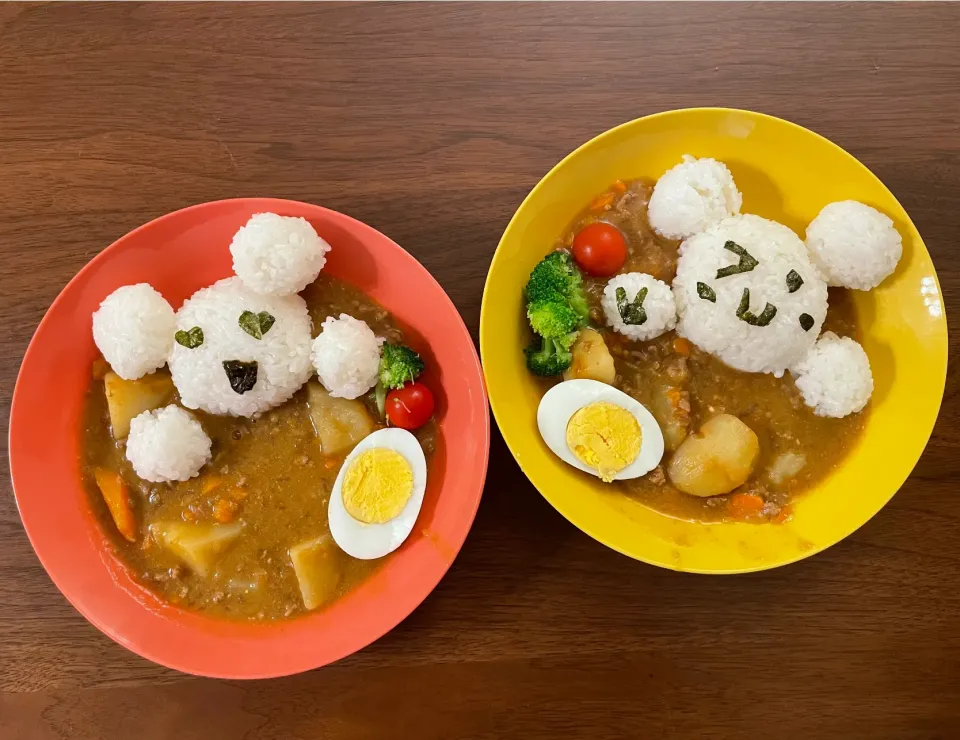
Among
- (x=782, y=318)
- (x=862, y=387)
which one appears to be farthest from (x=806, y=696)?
(x=782, y=318)

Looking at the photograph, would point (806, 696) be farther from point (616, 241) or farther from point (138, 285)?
point (138, 285)

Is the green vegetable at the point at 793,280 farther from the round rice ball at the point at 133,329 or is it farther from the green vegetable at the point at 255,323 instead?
the round rice ball at the point at 133,329

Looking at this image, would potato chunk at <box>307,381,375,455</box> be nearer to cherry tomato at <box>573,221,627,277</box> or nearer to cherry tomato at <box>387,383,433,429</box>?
cherry tomato at <box>387,383,433,429</box>

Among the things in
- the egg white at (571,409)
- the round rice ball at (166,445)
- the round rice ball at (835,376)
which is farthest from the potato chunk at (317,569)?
the round rice ball at (835,376)

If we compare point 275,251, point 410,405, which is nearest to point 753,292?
point 410,405

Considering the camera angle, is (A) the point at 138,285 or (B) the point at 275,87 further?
(B) the point at 275,87

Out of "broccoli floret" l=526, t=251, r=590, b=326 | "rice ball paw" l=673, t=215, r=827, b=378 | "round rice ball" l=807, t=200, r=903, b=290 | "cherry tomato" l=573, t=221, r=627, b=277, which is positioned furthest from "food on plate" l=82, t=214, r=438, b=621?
"round rice ball" l=807, t=200, r=903, b=290

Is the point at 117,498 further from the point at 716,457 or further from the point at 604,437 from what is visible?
the point at 716,457
